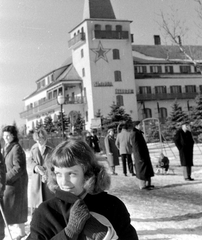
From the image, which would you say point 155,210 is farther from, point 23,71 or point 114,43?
point 114,43

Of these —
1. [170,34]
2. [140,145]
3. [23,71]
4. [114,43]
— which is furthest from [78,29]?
[140,145]

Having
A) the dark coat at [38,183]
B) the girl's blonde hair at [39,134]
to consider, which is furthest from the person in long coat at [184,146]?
the girl's blonde hair at [39,134]

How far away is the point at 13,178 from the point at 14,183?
0.38ft

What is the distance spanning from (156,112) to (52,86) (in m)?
12.4

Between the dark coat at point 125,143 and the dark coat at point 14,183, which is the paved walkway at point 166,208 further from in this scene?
the dark coat at point 125,143

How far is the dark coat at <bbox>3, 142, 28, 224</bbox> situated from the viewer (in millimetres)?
4160

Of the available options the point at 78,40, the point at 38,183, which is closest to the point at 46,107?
the point at 78,40

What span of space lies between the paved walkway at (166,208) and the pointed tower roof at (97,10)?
130ft

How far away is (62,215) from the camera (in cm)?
148

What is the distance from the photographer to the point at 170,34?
13469 millimetres

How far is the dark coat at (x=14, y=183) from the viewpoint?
4.16 metres

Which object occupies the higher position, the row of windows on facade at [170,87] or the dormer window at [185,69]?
the dormer window at [185,69]

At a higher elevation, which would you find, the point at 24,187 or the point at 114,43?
the point at 114,43

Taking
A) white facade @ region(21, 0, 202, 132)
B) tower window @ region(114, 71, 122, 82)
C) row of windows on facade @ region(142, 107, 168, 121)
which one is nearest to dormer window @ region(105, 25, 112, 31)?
white facade @ region(21, 0, 202, 132)
